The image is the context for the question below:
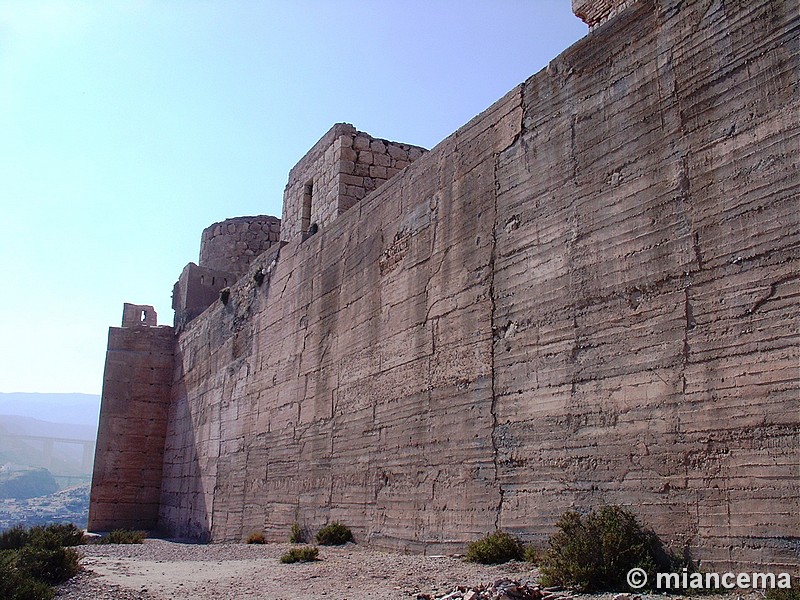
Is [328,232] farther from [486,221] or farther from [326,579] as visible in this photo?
[326,579]

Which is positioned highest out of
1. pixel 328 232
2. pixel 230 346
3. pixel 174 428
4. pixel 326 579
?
pixel 328 232

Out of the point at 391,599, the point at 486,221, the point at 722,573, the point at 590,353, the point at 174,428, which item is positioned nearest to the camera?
the point at 722,573

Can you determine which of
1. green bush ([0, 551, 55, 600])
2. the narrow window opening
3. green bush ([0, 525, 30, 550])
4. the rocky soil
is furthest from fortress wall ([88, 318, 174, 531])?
green bush ([0, 551, 55, 600])

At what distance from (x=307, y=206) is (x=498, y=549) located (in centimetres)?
714

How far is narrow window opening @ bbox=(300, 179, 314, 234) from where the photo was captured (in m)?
11.8

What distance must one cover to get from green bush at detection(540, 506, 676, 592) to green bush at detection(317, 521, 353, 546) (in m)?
3.66

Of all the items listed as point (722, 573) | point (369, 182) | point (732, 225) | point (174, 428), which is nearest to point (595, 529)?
point (722, 573)

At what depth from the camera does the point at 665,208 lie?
16.8 feet

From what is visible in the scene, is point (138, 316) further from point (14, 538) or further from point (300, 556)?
point (300, 556)

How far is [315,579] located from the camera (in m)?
6.28

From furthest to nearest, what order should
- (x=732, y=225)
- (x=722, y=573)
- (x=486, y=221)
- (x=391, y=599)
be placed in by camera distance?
(x=486, y=221) → (x=391, y=599) → (x=732, y=225) → (x=722, y=573)

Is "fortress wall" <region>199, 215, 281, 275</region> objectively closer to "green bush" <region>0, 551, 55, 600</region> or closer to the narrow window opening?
the narrow window opening

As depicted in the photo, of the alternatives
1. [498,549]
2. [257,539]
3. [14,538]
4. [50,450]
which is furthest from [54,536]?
[50,450]

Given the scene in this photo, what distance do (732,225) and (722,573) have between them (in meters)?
1.86
